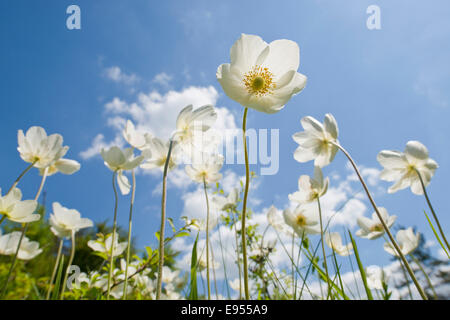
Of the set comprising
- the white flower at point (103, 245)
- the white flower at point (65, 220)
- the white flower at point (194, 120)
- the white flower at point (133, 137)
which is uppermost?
the white flower at point (133, 137)

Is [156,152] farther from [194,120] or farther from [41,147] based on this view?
[41,147]

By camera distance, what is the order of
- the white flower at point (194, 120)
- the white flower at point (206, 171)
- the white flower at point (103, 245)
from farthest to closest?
the white flower at point (206, 171)
the white flower at point (103, 245)
the white flower at point (194, 120)

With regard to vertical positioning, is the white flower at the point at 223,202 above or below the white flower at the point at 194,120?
above

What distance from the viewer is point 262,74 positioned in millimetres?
711

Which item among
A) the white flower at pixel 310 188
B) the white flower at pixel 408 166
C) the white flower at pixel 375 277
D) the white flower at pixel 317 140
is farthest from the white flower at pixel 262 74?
the white flower at pixel 375 277

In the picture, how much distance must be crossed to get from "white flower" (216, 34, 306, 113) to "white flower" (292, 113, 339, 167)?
0.36 meters

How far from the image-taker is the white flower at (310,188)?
1.08 meters

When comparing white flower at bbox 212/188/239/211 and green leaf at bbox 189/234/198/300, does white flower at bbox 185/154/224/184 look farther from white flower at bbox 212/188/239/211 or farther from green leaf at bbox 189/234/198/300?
green leaf at bbox 189/234/198/300

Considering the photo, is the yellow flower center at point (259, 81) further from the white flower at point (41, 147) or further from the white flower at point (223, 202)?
the white flower at point (223, 202)

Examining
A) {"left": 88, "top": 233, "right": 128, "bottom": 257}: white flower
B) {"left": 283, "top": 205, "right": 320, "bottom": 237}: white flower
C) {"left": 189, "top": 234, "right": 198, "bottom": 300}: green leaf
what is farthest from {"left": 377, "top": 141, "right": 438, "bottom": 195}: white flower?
{"left": 88, "top": 233, "right": 128, "bottom": 257}: white flower

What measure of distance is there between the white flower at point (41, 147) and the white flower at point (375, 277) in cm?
140
